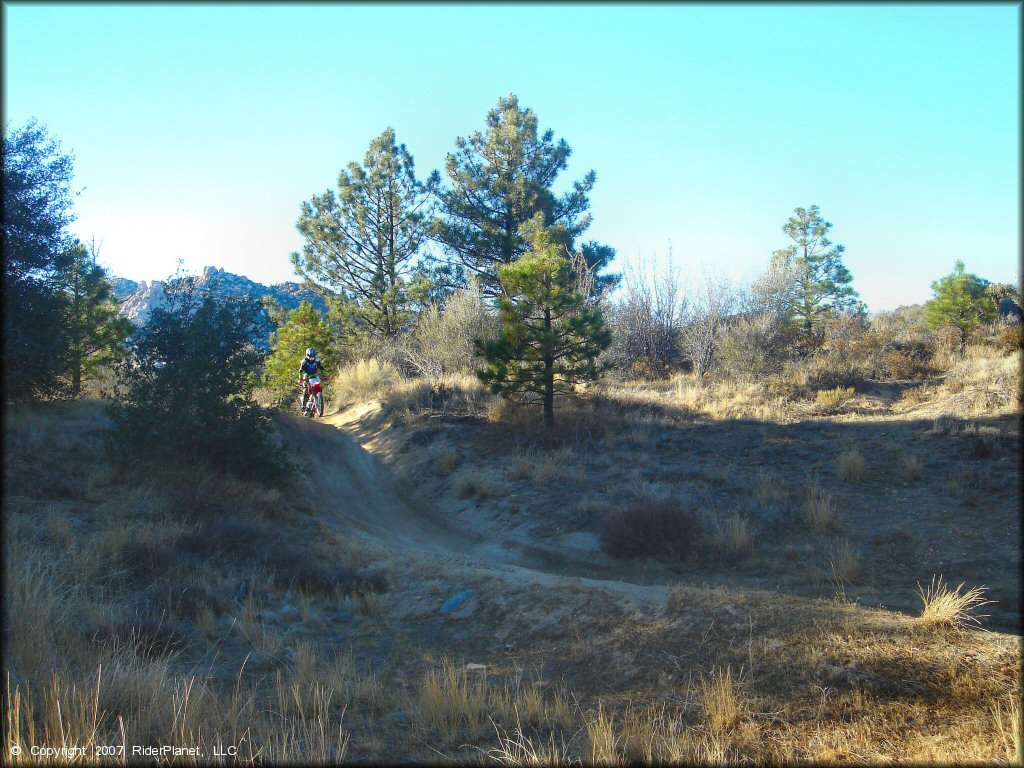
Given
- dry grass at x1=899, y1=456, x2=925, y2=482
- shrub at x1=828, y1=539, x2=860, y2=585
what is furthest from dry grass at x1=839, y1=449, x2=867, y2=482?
shrub at x1=828, y1=539, x2=860, y2=585

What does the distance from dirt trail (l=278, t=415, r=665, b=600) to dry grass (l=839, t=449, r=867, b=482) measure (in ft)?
16.9

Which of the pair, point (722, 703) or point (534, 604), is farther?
point (534, 604)

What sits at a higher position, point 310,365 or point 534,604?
point 310,365

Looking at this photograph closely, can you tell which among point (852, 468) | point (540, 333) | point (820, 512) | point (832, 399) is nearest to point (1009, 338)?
point (832, 399)

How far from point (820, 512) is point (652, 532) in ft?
8.94

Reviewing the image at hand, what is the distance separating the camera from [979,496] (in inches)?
420

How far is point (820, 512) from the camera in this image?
34.4 feet

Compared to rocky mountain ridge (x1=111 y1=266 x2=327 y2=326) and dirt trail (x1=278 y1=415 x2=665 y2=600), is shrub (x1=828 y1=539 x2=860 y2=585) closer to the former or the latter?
dirt trail (x1=278 y1=415 x2=665 y2=600)

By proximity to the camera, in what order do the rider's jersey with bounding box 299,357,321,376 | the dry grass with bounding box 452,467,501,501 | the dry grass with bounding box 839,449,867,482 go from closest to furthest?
the dry grass with bounding box 839,449,867,482 → the dry grass with bounding box 452,467,501,501 → the rider's jersey with bounding box 299,357,321,376

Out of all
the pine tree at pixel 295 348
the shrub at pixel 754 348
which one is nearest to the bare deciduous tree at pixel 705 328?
the shrub at pixel 754 348

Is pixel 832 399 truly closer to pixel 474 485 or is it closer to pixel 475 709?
pixel 474 485

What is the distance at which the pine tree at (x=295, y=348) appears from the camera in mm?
25734

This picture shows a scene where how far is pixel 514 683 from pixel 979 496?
29.9 feet

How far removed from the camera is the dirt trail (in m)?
9.57
